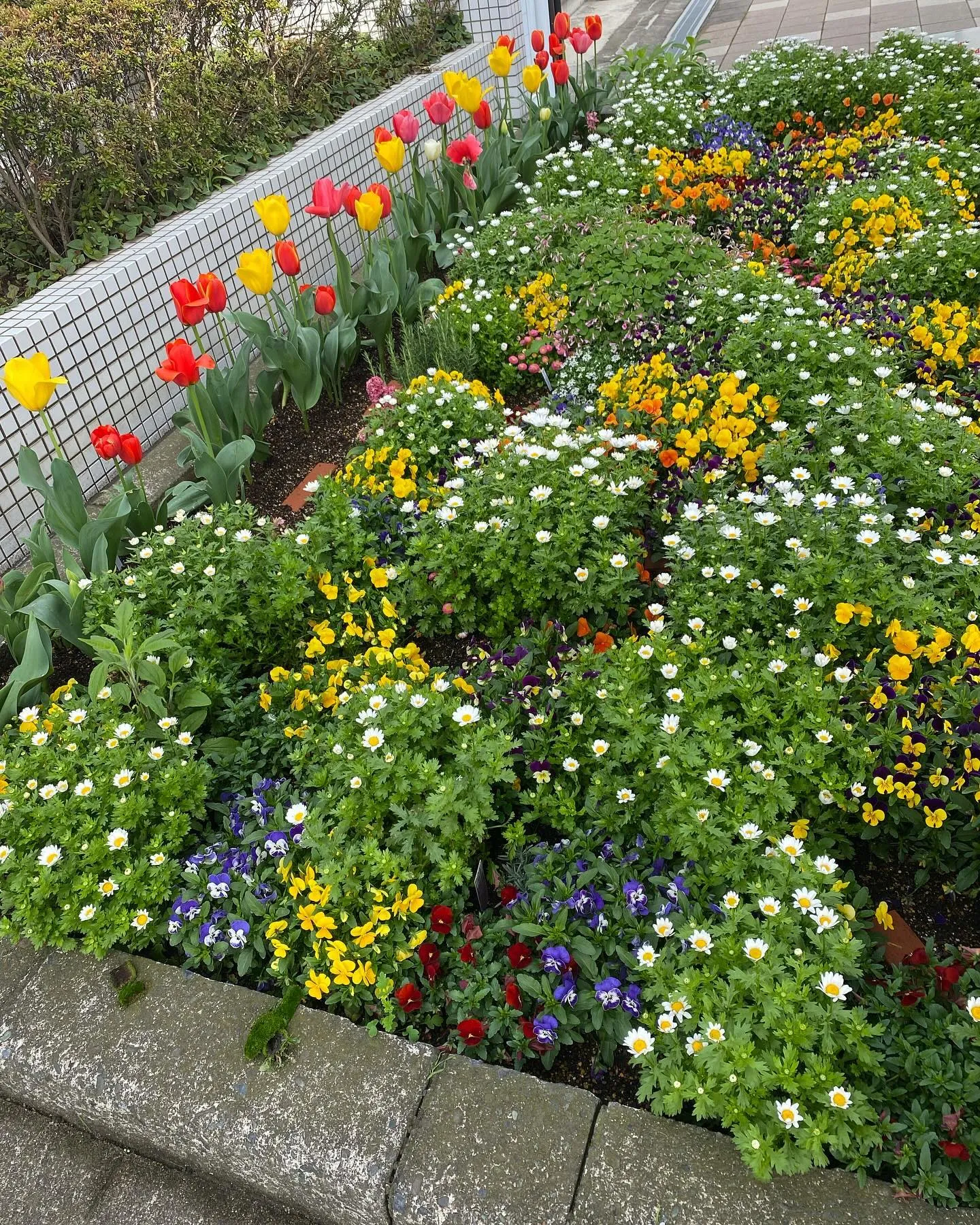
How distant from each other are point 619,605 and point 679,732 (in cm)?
55

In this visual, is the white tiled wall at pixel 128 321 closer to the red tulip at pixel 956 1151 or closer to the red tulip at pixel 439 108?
the red tulip at pixel 439 108

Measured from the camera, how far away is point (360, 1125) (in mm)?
1440

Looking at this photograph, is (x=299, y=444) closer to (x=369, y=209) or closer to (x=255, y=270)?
(x=255, y=270)

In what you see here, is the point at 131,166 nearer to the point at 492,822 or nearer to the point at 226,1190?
the point at 492,822

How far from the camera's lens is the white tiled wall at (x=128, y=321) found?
2.90 meters

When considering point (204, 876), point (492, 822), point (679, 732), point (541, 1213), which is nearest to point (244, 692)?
point (204, 876)

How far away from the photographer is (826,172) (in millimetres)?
4516

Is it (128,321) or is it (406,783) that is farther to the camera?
(128,321)

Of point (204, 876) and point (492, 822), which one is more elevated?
point (204, 876)

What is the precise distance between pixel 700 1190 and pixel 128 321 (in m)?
3.20

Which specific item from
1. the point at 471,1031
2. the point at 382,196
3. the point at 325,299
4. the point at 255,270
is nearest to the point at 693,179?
the point at 382,196

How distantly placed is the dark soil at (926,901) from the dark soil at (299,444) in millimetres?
2090

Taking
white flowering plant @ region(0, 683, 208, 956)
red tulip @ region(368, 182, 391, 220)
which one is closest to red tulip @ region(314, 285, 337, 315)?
red tulip @ region(368, 182, 391, 220)

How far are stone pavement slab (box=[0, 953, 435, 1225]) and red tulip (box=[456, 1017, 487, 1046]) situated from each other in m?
0.07
